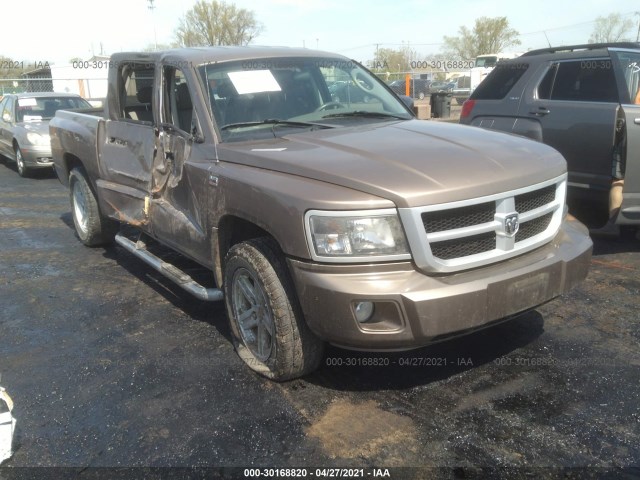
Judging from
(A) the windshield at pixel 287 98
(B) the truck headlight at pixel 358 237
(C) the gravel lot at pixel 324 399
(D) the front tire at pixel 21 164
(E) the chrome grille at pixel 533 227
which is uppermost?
(A) the windshield at pixel 287 98

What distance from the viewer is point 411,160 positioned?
9.91 ft

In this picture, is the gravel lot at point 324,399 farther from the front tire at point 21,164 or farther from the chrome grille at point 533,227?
the front tire at point 21,164

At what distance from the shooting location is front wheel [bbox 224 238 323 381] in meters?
3.08

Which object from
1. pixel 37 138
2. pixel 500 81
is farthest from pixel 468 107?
pixel 37 138

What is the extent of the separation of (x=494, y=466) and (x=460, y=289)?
805 mm

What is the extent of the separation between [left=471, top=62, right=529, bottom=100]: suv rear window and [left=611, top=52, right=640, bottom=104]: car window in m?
1.06

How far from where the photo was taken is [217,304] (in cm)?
471

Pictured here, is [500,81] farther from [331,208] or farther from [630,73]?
[331,208]

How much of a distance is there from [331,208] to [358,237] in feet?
0.62

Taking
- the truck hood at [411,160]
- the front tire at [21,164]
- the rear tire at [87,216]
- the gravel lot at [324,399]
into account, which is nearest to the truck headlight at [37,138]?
the front tire at [21,164]

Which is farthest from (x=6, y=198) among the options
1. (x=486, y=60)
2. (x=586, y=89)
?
(x=486, y=60)

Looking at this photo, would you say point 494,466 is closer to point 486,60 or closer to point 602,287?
point 602,287

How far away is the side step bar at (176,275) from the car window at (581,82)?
13.5ft

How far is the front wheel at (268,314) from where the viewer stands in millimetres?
3082
